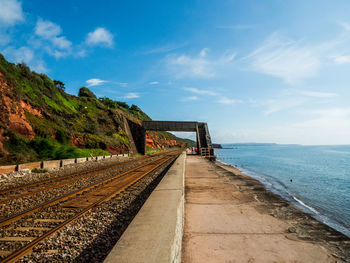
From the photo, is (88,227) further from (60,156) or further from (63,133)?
(63,133)

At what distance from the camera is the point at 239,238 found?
4.02m

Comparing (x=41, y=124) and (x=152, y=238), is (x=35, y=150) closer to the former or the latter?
(x=41, y=124)

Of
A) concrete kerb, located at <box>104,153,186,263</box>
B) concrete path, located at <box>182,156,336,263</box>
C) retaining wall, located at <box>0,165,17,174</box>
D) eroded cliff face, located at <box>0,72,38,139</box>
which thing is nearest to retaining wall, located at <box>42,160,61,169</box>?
retaining wall, located at <box>0,165,17,174</box>

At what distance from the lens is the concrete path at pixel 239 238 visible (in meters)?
3.34

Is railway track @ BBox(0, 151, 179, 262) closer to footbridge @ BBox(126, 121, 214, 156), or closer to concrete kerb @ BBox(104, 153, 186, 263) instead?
concrete kerb @ BBox(104, 153, 186, 263)

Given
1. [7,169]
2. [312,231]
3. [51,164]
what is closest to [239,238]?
[312,231]

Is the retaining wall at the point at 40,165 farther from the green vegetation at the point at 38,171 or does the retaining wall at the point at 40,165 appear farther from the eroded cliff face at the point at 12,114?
the eroded cliff face at the point at 12,114

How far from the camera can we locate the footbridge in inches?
1630

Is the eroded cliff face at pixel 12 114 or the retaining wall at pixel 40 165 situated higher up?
the eroded cliff face at pixel 12 114

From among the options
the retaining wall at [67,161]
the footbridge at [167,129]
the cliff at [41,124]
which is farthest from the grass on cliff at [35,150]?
the footbridge at [167,129]

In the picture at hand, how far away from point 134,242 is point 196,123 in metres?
40.7

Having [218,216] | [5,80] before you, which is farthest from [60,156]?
[218,216]

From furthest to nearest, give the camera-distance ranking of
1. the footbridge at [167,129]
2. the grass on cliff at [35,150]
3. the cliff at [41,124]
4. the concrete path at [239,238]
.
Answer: the footbridge at [167,129]
the cliff at [41,124]
the grass on cliff at [35,150]
the concrete path at [239,238]

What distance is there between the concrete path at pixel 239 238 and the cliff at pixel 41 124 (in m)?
14.4
